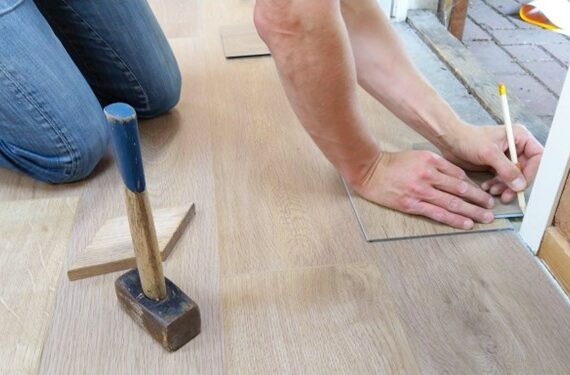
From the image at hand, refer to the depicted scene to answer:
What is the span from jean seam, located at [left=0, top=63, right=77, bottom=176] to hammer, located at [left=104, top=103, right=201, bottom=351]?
382 mm

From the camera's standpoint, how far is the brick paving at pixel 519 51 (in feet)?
5.81

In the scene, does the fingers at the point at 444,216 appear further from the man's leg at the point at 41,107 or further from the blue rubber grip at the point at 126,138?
the man's leg at the point at 41,107

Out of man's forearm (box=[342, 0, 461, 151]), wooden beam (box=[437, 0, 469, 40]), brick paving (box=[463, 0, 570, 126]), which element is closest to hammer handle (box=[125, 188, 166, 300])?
man's forearm (box=[342, 0, 461, 151])

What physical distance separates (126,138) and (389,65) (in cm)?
72

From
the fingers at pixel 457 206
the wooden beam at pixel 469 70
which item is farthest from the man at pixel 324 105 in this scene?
the wooden beam at pixel 469 70

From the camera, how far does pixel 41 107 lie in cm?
117

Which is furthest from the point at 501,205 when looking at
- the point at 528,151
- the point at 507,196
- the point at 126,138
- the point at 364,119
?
the point at 126,138

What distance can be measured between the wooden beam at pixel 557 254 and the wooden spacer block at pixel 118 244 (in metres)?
0.67

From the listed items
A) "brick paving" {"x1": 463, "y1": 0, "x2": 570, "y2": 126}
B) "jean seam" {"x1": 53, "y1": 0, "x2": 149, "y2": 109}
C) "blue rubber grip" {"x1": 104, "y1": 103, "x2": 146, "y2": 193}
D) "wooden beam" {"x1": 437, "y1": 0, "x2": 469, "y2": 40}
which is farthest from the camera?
"wooden beam" {"x1": 437, "y1": 0, "x2": 469, "y2": 40}

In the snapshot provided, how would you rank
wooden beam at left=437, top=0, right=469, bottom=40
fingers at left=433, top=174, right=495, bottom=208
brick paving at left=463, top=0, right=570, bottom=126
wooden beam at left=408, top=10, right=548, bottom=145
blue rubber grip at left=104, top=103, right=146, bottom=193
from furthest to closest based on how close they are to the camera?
wooden beam at left=437, top=0, right=469, bottom=40, brick paving at left=463, top=0, right=570, bottom=126, wooden beam at left=408, top=10, right=548, bottom=145, fingers at left=433, top=174, right=495, bottom=208, blue rubber grip at left=104, top=103, right=146, bottom=193

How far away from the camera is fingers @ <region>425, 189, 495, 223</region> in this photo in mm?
1088

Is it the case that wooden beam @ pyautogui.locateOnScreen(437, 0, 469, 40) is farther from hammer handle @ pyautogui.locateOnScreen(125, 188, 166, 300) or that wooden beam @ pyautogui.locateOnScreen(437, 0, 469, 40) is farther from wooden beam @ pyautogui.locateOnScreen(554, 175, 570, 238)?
hammer handle @ pyautogui.locateOnScreen(125, 188, 166, 300)

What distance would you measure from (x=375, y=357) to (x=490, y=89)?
984 millimetres

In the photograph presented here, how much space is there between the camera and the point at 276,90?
159 centimetres
